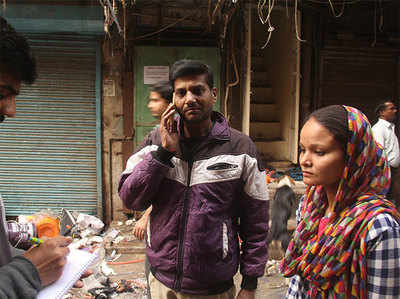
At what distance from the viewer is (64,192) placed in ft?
18.1

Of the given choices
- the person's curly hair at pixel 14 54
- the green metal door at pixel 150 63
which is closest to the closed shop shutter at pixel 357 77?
the green metal door at pixel 150 63

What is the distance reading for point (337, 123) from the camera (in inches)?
50.4

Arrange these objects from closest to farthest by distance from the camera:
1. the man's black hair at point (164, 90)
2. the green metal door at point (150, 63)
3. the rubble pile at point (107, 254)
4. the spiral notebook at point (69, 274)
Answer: the spiral notebook at point (69, 274), the man's black hair at point (164, 90), the rubble pile at point (107, 254), the green metal door at point (150, 63)

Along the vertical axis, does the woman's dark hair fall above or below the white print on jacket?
above

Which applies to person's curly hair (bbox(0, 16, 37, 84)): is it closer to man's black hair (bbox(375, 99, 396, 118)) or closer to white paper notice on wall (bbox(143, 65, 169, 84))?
white paper notice on wall (bbox(143, 65, 169, 84))

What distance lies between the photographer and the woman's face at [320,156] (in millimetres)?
1278

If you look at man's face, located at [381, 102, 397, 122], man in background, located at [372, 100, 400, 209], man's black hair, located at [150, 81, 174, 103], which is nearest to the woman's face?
man's black hair, located at [150, 81, 174, 103]

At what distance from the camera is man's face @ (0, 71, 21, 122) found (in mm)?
1012

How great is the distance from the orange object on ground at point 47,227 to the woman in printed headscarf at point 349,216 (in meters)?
4.51

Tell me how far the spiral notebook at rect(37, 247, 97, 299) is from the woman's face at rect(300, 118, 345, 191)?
103 centimetres

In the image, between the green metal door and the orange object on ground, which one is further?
the green metal door

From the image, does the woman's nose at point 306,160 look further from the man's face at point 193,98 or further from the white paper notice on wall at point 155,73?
the white paper notice on wall at point 155,73

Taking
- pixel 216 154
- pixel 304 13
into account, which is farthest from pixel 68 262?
pixel 304 13

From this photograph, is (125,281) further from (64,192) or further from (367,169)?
(367,169)
